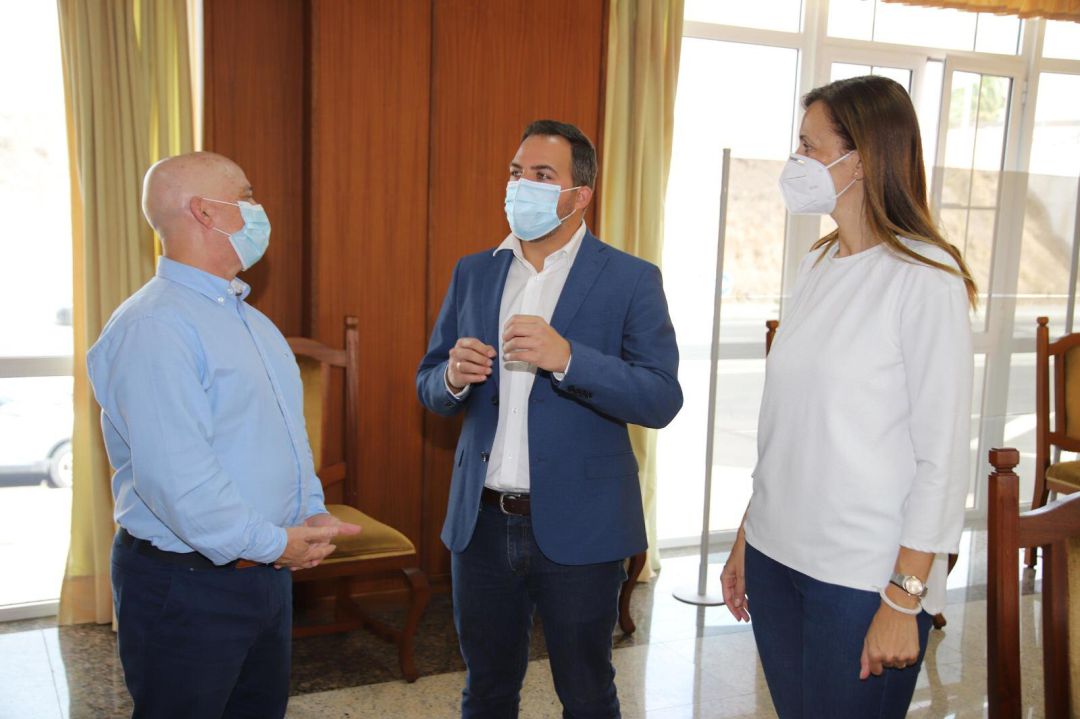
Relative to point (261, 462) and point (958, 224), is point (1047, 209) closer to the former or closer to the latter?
point (958, 224)

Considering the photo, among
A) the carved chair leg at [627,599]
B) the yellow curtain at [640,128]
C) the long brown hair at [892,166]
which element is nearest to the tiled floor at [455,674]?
the carved chair leg at [627,599]

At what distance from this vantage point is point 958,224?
3865 millimetres

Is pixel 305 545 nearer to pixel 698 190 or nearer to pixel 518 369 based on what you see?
pixel 518 369

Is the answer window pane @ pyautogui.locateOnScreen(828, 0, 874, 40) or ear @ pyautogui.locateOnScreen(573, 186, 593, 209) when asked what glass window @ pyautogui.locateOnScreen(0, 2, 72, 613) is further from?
window pane @ pyautogui.locateOnScreen(828, 0, 874, 40)

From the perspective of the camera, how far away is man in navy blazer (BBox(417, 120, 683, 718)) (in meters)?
1.92

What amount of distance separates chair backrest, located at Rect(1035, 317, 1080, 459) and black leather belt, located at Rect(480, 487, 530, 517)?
2.95 m

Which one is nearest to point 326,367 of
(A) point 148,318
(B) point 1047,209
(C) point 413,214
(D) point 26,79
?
(C) point 413,214

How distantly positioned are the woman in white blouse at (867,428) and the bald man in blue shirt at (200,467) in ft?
2.92

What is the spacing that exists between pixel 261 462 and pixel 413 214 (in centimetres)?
197

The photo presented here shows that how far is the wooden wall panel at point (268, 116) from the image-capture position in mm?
3312

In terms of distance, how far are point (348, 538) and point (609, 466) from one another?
4.31ft

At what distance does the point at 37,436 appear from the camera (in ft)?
11.4

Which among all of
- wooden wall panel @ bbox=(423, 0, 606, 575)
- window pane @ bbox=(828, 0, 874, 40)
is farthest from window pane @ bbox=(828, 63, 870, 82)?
wooden wall panel @ bbox=(423, 0, 606, 575)

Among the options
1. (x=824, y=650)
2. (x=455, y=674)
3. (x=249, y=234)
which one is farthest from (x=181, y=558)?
(x=455, y=674)
